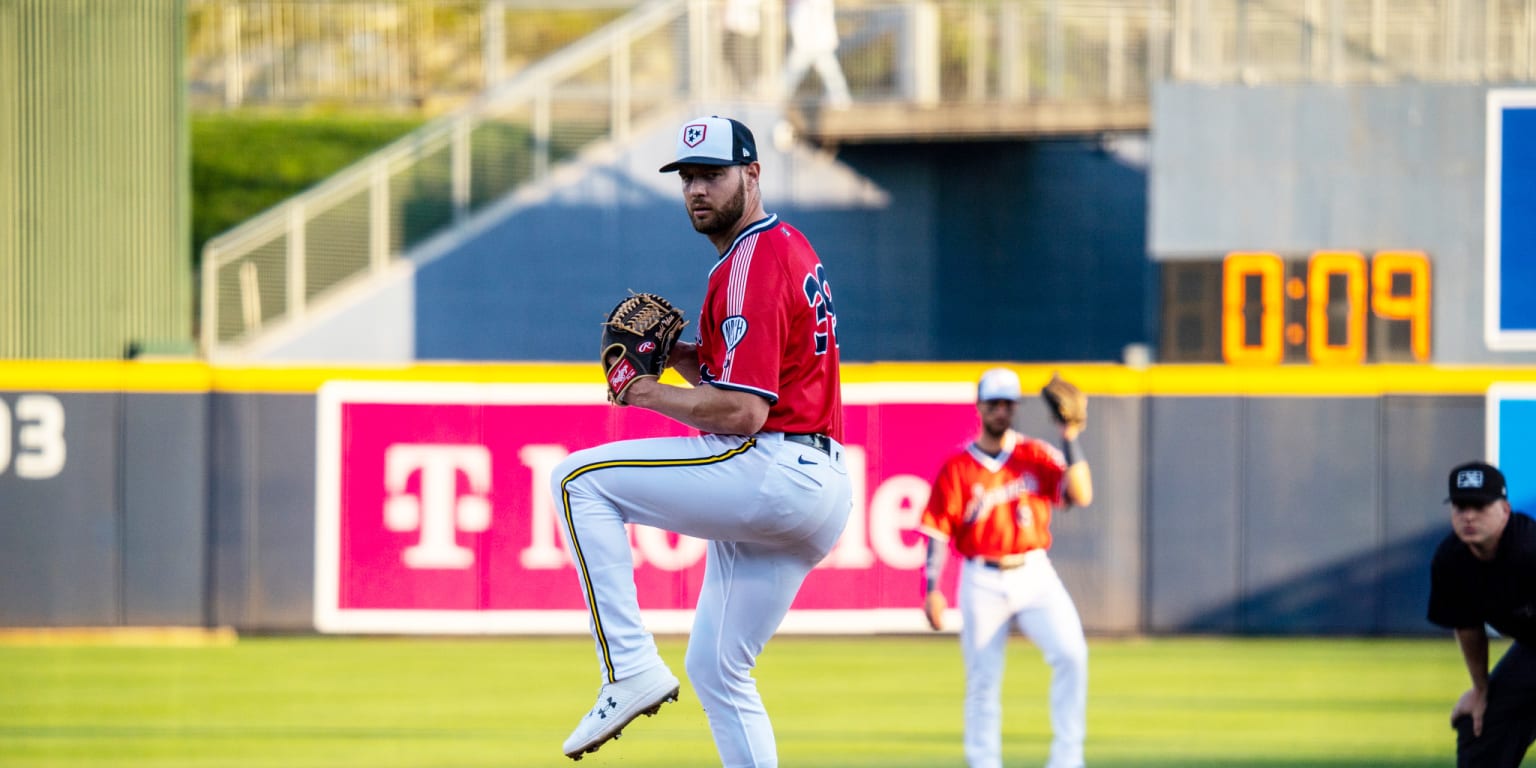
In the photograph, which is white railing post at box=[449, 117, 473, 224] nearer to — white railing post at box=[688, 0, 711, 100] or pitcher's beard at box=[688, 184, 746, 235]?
white railing post at box=[688, 0, 711, 100]

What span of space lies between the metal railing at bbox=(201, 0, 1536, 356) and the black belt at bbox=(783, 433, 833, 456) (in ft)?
38.8

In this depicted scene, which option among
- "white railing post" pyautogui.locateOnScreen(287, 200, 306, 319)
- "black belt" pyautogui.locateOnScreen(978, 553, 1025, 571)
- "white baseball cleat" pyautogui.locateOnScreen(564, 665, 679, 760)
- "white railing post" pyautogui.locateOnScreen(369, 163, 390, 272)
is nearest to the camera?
"white baseball cleat" pyautogui.locateOnScreen(564, 665, 679, 760)

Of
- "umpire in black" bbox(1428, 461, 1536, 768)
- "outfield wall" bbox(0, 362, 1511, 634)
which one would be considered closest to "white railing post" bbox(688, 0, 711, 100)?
"outfield wall" bbox(0, 362, 1511, 634)

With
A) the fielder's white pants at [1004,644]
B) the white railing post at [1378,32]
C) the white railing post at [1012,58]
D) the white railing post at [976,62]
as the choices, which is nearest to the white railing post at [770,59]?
the white railing post at [976,62]

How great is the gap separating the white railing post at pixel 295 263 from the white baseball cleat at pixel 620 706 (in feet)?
44.3

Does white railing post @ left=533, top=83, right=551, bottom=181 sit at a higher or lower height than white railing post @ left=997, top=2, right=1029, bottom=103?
lower

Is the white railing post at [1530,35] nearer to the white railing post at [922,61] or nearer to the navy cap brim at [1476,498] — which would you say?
the white railing post at [922,61]

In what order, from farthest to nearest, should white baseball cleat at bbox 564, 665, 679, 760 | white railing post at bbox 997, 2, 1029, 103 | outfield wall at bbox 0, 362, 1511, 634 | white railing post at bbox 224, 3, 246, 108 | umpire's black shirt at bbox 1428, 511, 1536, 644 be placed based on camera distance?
white railing post at bbox 224, 3, 246, 108
white railing post at bbox 997, 2, 1029, 103
outfield wall at bbox 0, 362, 1511, 634
umpire's black shirt at bbox 1428, 511, 1536, 644
white baseball cleat at bbox 564, 665, 679, 760

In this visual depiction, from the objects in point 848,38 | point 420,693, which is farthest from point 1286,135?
point 420,693

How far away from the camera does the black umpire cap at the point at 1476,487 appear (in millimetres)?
6105

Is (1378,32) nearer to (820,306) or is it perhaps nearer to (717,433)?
(820,306)

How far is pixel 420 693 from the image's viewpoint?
433 inches

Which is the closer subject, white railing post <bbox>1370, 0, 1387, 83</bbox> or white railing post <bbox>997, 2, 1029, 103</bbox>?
white railing post <bbox>1370, 0, 1387, 83</bbox>

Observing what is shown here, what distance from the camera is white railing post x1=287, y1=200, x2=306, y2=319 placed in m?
17.7
